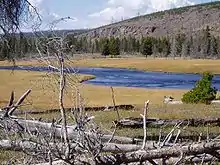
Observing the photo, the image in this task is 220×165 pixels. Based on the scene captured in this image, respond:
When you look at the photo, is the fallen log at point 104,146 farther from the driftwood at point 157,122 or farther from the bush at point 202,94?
the bush at point 202,94

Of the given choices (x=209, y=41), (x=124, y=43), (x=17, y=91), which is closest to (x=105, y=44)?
(x=124, y=43)

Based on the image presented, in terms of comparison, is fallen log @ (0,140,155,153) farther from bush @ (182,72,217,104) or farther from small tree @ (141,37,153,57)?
small tree @ (141,37,153,57)

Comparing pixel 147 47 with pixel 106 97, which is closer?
pixel 106 97

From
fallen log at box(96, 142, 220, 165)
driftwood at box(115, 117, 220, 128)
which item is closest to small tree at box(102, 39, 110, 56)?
driftwood at box(115, 117, 220, 128)

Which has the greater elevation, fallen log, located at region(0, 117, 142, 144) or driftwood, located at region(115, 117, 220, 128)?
fallen log, located at region(0, 117, 142, 144)

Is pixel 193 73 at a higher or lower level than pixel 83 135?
lower

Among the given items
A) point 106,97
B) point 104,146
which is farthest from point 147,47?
point 104,146

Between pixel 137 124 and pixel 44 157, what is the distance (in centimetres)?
856

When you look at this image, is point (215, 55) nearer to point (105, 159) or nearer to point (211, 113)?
point (211, 113)

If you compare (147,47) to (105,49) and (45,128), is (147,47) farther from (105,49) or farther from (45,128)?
(45,128)

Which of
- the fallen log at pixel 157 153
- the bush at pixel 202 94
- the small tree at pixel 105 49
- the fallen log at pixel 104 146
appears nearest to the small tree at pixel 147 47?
the small tree at pixel 105 49

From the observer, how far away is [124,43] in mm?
192875

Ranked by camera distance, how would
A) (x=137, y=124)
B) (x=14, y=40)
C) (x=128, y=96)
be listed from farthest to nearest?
1. (x=128, y=96)
2. (x=14, y=40)
3. (x=137, y=124)

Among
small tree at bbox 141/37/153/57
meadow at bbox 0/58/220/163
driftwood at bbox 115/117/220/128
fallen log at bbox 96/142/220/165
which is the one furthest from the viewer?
small tree at bbox 141/37/153/57
